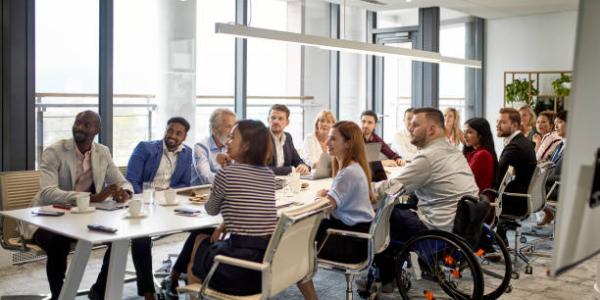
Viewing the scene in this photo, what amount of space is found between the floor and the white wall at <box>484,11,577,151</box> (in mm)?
4590

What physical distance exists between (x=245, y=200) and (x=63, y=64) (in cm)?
314

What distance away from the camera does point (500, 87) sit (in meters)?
9.70

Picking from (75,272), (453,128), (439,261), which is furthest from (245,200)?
(453,128)

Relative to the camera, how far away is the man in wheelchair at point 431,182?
4.04 metres

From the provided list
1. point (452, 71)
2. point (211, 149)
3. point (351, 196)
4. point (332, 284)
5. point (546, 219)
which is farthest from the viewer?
point (452, 71)

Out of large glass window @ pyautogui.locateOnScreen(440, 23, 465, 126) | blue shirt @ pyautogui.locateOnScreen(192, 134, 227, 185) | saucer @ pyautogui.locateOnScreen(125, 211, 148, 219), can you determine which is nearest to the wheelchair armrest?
blue shirt @ pyautogui.locateOnScreen(192, 134, 227, 185)

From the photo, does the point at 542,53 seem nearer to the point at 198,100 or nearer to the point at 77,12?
the point at 198,100

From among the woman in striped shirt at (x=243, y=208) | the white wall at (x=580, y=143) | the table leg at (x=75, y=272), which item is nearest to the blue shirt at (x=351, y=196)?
the woman in striped shirt at (x=243, y=208)

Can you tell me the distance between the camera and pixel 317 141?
6.21 metres

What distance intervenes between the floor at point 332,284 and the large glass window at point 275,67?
2.63 m

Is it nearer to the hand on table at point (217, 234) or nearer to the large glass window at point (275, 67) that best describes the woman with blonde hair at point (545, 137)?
the large glass window at point (275, 67)

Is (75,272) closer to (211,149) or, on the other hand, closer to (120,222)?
(120,222)

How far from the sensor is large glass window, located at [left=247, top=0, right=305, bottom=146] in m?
7.29

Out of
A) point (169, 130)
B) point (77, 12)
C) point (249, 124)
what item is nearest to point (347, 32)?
point (77, 12)
